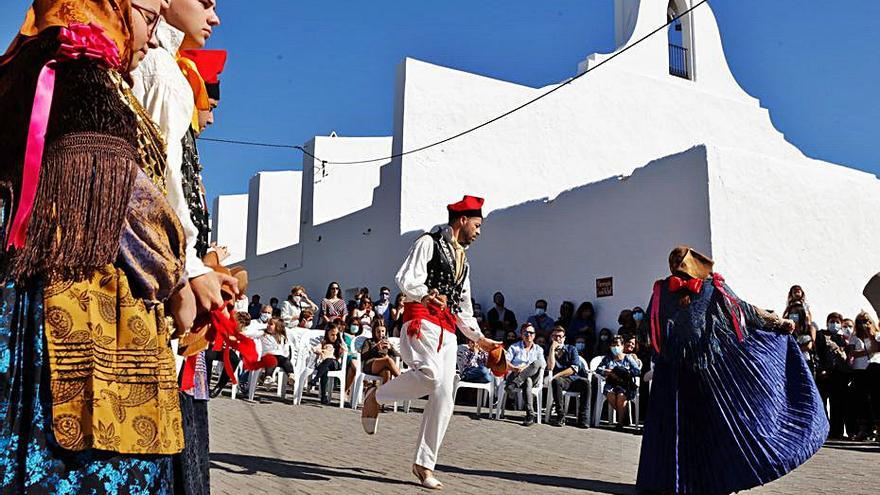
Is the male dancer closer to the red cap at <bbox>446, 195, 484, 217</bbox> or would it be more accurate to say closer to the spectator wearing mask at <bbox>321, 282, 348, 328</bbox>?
the red cap at <bbox>446, 195, 484, 217</bbox>

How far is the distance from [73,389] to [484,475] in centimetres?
462

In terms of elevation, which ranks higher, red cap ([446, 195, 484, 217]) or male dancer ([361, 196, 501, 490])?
red cap ([446, 195, 484, 217])

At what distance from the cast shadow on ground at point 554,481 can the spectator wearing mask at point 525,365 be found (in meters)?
4.26

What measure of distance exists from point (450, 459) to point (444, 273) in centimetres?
190

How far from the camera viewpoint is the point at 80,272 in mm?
1795

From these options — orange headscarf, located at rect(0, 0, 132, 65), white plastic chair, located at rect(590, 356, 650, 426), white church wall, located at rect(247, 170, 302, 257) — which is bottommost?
white plastic chair, located at rect(590, 356, 650, 426)

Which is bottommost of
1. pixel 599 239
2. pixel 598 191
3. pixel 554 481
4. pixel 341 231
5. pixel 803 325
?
pixel 554 481

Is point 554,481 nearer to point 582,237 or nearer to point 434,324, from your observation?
point 434,324

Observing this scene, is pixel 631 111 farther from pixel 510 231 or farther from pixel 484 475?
pixel 484 475

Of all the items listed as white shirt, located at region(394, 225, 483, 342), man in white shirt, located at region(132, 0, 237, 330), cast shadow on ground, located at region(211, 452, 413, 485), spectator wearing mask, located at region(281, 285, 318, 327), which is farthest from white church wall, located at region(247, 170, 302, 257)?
A: man in white shirt, located at region(132, 0, 237, 330)

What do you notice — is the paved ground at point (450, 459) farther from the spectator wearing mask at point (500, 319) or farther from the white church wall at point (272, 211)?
the white church wall at point (272, 211)

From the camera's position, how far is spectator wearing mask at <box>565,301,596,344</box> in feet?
42.8

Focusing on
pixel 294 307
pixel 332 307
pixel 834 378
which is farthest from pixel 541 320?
pixel 834 378

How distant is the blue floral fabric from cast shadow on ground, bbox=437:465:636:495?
14.2 ft
